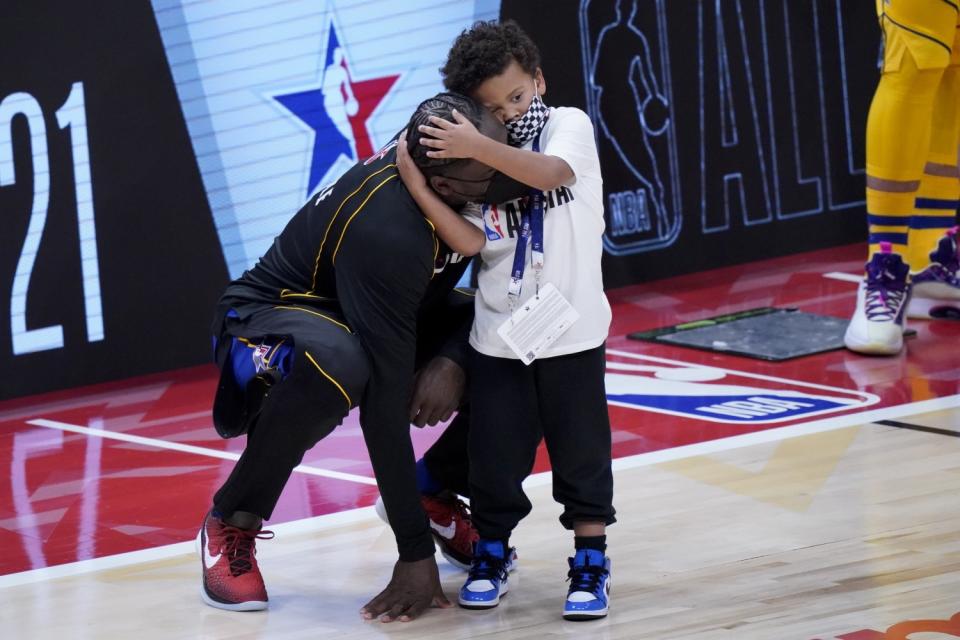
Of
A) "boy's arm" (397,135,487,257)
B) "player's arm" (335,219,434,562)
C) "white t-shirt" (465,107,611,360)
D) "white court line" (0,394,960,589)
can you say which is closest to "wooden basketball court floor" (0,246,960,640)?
"white court line" (0,394,960,589)

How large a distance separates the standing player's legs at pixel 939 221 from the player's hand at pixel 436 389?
2730 mm

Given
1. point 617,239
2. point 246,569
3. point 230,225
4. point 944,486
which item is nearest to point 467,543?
point 246,569

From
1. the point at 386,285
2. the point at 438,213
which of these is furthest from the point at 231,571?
the point at 438,213

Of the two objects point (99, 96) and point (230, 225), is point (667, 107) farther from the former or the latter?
point (99, 96)

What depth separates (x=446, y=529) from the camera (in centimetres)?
302

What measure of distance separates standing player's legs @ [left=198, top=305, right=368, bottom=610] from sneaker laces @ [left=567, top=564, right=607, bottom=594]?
51cm

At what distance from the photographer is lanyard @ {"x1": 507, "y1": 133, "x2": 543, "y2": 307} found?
2682 millimetres

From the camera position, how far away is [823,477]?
135 inches

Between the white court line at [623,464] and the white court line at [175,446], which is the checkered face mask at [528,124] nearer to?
the white court line at [623,464]

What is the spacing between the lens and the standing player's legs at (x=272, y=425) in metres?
2.66

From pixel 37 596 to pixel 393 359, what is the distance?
37.2 inches

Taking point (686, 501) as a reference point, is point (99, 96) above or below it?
above

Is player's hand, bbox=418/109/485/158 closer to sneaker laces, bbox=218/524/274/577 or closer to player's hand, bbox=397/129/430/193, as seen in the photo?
player's hand, bbox=397/129/430/193

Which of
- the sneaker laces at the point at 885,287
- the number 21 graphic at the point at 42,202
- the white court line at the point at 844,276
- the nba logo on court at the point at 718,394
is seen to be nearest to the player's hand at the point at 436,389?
the nba logo on court at the point at 718,394
